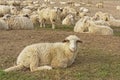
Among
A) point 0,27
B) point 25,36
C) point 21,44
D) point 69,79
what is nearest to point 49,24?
point 0,27

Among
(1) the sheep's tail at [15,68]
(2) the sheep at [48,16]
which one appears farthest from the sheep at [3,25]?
(1) the sheep's tail at [15,68]

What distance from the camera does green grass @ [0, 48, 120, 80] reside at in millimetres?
8828

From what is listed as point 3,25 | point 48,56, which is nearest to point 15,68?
point 48,56

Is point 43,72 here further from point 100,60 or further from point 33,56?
point 100,60

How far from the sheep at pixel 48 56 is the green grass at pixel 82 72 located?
0.62ft

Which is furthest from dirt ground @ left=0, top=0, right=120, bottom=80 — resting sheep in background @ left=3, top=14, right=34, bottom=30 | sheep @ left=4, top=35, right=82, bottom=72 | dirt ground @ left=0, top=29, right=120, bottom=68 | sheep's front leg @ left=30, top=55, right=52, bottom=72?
resting sheep in background @ left=3, top=14, right=34, bottom=30

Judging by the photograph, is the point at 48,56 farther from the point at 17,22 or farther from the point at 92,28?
the point at 17,22

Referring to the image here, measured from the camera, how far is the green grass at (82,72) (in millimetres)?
8828

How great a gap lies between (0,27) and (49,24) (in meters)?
5.39

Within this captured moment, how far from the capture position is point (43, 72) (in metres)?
9.11

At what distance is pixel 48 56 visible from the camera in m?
9.51

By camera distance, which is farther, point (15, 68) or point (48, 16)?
point (48, 16)

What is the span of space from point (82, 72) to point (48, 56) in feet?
3.02

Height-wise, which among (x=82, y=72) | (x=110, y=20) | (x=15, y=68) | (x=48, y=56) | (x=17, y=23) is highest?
(x=48, y=56)
